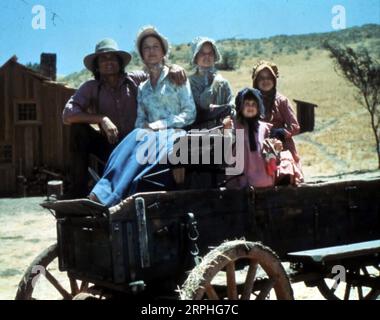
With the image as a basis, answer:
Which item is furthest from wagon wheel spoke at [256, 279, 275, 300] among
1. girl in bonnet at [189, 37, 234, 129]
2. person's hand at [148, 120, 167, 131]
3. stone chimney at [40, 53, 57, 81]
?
stone chimney at [40, 53, 57, 81]

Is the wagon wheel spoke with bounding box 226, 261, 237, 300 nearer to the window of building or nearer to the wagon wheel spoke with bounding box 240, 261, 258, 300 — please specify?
the wagon wheel spoke with bounding box 240, 261, 258, 300

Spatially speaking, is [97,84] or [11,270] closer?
[97,84]

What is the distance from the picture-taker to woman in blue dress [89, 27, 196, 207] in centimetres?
392

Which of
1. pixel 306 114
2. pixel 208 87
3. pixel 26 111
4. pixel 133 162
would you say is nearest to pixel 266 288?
pixel 133 162

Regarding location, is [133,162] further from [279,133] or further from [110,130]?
[279,133]

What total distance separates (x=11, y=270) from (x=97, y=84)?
13.2 feet

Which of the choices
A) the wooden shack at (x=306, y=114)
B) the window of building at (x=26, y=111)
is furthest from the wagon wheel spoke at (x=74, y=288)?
the wooden shack at (x=306, y=114)

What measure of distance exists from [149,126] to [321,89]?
40.8 m

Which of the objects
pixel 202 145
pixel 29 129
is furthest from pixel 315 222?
pixel 29 129

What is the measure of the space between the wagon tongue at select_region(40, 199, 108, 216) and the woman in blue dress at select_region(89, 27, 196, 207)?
135mm

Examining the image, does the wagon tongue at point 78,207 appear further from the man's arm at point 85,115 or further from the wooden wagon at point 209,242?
the man's arm at point 85,115

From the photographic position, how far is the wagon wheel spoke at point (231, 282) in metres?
3.61
